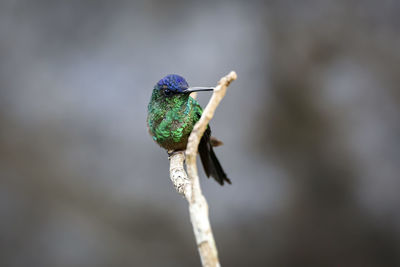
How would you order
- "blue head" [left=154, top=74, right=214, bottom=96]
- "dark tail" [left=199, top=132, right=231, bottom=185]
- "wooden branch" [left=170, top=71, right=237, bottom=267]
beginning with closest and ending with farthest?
"wooden branch" [left=170, top=71, right=237, bottom=267] → "blue head" [left=154, top=74, right=214, bottom=96] → "dark tail" [left=199, top=132, right=231, bottom=185]

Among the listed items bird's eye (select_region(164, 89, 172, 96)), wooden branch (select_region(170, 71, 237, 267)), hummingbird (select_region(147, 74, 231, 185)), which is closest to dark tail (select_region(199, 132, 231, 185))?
hummingbird (select_region(147, 74, 231, 185))

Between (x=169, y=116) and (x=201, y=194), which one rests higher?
(x=169, y=116)

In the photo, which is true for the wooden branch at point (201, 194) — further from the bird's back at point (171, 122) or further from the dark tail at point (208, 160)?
the dark tail at point (208, 160)

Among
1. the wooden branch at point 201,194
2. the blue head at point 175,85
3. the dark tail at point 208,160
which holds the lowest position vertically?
the wooden branch at point 201,194

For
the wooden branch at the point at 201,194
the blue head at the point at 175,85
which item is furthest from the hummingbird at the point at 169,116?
the wooden branch at the point at 201,194

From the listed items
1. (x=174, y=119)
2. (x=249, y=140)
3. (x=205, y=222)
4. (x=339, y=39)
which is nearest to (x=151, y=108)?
(x=174, y=119)

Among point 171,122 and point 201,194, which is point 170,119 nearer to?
point 171,122

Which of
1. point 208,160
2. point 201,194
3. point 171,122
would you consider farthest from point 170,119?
point 201,194

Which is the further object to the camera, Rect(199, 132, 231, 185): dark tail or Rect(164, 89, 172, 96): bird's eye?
Rect(199, 132, 231, 185): dark tail

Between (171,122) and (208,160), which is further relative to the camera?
(208,160)

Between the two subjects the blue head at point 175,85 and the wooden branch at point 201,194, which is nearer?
the wooden branch at point 201,194

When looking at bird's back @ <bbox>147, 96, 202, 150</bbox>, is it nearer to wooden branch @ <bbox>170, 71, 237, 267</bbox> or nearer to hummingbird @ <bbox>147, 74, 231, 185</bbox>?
hummingbird @ <bbox>147, 74, 231, 185</bbox>
